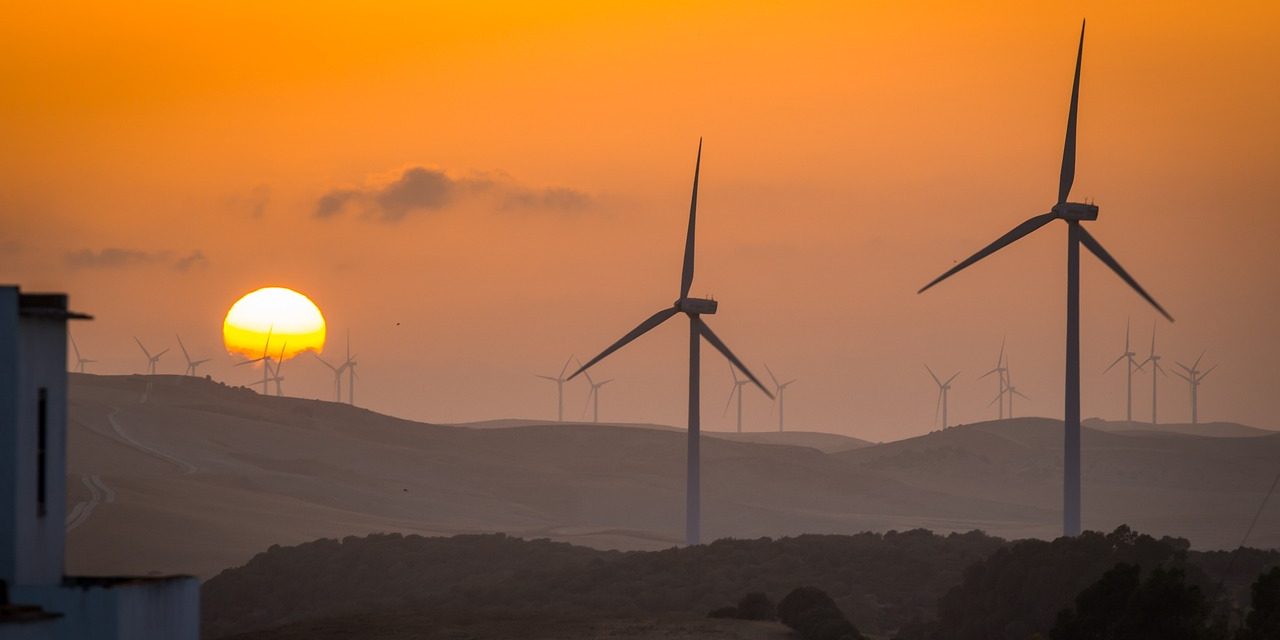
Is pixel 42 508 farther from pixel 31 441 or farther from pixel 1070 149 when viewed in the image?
pixel 1070 149

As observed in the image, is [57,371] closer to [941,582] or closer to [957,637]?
[957,637]

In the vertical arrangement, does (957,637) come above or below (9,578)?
below

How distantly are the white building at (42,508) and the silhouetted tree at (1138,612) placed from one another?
83.5 feet

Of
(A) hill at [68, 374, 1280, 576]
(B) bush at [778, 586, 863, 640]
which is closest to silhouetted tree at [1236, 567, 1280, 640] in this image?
(B) bush at [778, 586, 863, 640]

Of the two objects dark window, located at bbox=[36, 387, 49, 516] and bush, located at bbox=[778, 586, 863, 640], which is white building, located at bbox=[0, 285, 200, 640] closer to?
dark window, located at bbox=[36, 387, 49, 516]

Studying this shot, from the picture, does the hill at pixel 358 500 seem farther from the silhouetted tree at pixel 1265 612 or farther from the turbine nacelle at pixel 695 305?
the silhouetted tree at pixel 1265 612

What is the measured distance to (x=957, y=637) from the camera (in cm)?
5262

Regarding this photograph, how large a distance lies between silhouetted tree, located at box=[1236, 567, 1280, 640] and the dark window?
2798 centimetres

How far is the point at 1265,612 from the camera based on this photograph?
4488 cm

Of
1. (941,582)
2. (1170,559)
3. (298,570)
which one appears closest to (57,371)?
(1170,559)

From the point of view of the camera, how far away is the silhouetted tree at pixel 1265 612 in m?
43.3

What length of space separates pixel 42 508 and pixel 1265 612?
99.2 ft

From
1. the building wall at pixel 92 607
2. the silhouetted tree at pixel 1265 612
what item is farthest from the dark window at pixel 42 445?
the silhouetted tree at pixel 1265 612

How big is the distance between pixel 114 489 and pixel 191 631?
99.4m
